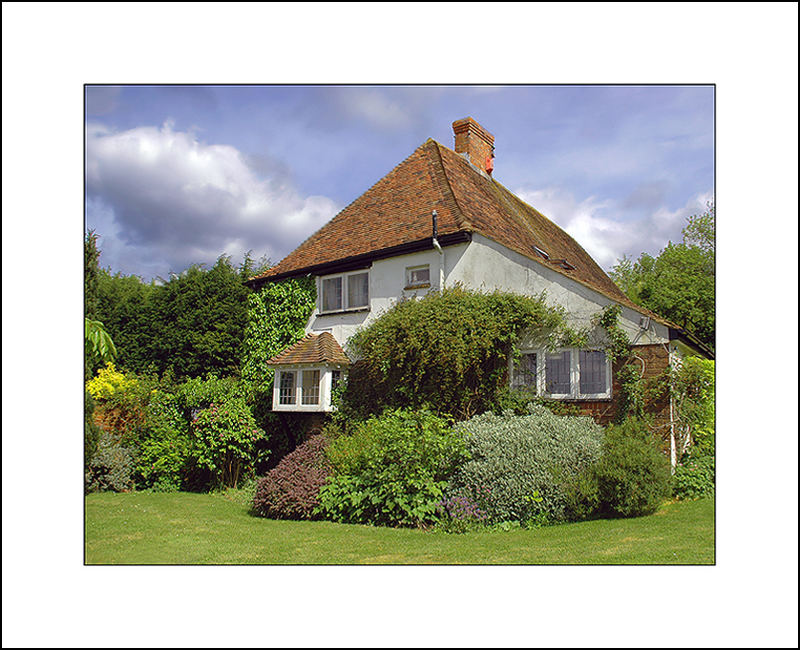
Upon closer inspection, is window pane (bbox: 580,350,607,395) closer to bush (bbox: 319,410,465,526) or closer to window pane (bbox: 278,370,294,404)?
bush (bbox: 319,410,465,526)

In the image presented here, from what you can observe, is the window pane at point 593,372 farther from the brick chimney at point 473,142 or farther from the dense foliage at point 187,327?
the dense foliage at point 187,327

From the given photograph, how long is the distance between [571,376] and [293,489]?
5.61 m

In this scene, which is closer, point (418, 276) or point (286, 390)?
point (418, 276)

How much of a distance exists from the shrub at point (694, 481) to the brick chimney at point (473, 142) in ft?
36.0

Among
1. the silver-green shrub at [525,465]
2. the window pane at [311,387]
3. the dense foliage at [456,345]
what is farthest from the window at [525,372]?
the window pane at [311,387]

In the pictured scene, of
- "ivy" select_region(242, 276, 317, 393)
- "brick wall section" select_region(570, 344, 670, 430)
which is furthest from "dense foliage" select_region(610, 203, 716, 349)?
"ivy" select_region(242, 276, 317, 393)

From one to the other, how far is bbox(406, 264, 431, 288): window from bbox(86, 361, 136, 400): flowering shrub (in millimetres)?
7185

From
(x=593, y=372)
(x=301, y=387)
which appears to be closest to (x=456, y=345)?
(x=593, y=372)

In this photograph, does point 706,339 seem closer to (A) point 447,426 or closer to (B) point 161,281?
(A) point 447,426

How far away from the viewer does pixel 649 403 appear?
11047 millimetres

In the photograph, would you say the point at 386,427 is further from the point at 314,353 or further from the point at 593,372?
the point at 593,372

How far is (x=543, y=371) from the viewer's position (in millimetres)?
12117

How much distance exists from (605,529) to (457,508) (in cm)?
224

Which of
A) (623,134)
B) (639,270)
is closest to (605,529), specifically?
(623,134)
